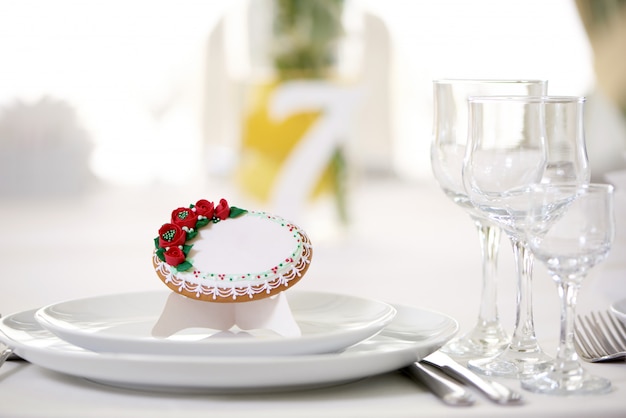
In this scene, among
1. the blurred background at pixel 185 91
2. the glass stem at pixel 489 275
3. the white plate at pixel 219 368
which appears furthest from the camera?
the blurred background at pixel 185 91

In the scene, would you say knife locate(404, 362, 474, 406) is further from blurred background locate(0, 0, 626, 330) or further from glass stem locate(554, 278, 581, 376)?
blurred background locate(0, 0, 626, 330)

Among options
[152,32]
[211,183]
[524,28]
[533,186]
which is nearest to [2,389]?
[533,186]

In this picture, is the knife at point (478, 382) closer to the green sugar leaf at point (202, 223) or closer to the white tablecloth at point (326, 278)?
the white tablecloth at point (326, 278)

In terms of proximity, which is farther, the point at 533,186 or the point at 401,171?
the point at 401,171

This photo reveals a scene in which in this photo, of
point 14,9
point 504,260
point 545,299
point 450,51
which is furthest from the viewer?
point 450,51

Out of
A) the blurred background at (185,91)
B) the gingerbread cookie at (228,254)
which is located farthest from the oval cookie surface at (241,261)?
the blurred background at (185,91)

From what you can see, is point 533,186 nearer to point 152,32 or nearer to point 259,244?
point 259,244

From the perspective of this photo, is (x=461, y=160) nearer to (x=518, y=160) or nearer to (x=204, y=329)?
(x=518, y=160)

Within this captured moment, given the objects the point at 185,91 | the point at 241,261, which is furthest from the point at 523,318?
the point at 185,91
